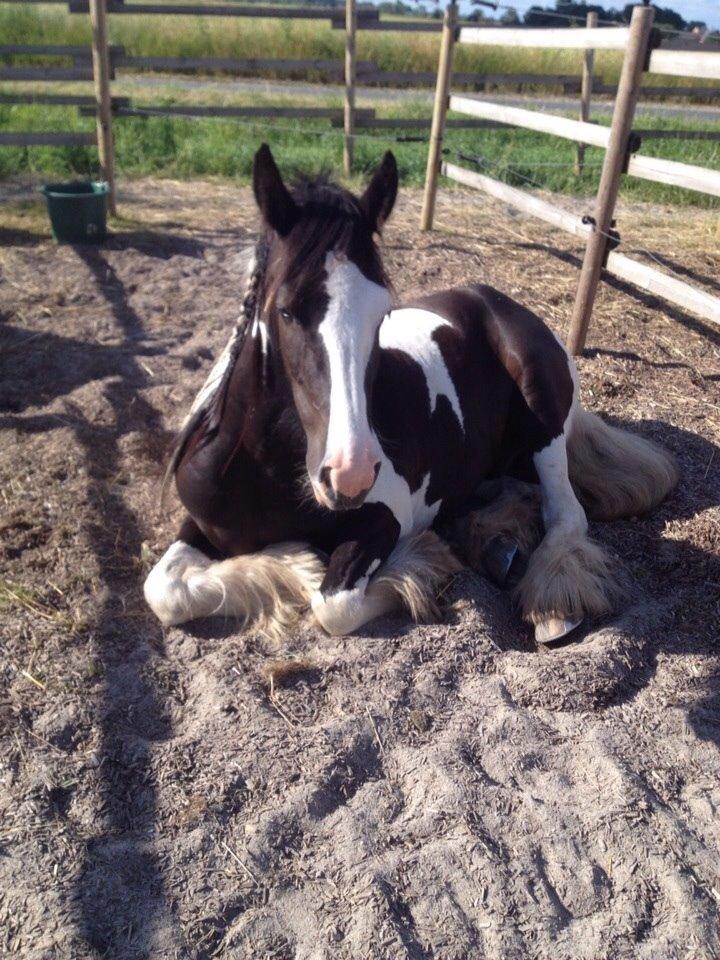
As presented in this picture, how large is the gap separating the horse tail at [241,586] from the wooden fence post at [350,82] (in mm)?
7347

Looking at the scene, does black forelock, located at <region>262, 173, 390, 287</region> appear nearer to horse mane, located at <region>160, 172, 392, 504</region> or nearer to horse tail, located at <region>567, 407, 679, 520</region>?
horse mane, located at <region>160, 172, 392, 504</region>

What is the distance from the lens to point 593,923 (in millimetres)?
1992

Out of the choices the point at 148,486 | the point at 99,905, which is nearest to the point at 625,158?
the point at 148,486

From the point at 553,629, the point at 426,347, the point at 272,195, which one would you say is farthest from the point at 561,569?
the point at 272,195

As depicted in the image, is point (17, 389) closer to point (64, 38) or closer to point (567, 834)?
point (567, 834)

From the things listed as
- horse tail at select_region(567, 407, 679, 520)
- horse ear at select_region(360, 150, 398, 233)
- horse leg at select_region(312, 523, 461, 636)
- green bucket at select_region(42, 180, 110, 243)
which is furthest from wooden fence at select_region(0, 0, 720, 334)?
horse ear at select_region(360, 150, 398, 233)

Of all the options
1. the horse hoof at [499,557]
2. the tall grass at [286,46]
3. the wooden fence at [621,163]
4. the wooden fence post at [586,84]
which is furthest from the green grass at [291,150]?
the tall grass at [286,46]

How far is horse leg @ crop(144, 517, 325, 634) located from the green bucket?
15.0 feet

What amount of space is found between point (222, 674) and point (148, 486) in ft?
4.32

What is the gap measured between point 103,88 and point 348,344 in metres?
6.48

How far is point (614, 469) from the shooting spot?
12.7 ft

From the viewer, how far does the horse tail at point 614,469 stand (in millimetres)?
3764

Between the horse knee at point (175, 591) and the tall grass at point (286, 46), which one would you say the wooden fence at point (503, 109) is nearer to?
the horse knee at point (175, 591)

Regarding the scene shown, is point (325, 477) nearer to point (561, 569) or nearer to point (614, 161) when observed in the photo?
point (561, 569)
